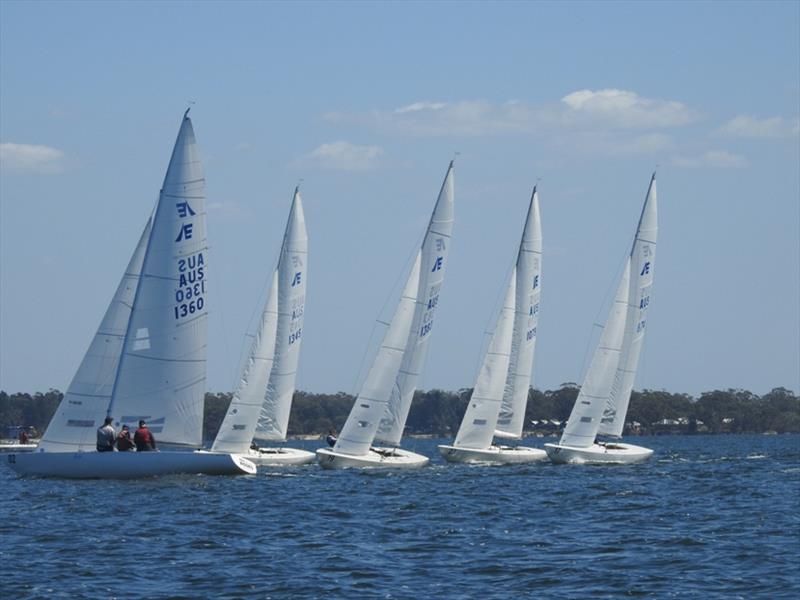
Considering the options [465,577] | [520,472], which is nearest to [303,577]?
[465,577]

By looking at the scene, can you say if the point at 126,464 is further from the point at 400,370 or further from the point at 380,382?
the point at 400,370

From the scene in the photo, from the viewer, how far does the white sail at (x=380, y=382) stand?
141 feet

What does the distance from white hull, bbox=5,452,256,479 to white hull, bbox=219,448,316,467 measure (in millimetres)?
8197

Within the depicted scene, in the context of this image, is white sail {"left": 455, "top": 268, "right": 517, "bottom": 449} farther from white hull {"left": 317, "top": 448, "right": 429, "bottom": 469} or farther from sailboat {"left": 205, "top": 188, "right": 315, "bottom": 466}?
sailboat {"left": 205, "top": 188, "right": 315, "bottom": 466}

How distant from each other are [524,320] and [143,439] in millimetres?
20086

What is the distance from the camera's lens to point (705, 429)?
150250 mm

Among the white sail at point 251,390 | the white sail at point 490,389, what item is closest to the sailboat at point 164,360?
the white sail at point 251,390

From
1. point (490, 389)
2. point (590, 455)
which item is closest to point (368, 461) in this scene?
point (490, 389)

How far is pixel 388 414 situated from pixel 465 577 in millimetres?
24298

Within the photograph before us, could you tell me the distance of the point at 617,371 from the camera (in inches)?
1998

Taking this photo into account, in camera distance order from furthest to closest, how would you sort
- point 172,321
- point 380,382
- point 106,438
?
1. point 380,382
2. point 172,321
3. point 106,438

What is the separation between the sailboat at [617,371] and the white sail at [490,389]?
214cm

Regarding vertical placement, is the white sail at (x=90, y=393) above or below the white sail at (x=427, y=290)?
below

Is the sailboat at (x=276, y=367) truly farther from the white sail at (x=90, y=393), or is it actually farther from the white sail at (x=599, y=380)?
the white sail at (x=599, y=380)
